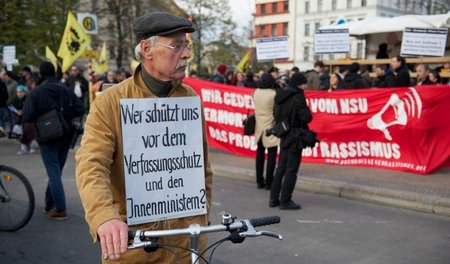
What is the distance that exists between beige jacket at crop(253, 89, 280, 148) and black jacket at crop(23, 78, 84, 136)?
2861 mm

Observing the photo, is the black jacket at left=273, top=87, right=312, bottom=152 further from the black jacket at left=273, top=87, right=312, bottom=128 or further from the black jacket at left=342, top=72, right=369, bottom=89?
the black jacket at left=342, top=72, right=369, bottom=89

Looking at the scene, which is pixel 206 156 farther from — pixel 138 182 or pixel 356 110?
pixel 356 110

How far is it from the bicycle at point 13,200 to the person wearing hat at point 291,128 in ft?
10.6

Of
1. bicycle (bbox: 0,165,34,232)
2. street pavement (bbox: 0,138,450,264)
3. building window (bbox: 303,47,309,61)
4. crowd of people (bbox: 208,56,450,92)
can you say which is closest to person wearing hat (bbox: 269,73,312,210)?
street pavement (bbox: 0,138,450,264)

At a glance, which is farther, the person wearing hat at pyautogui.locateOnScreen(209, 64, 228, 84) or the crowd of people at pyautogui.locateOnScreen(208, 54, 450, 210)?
the person wearing hat at pyautogui.locateOnScreen(209, 64, 228, 84)

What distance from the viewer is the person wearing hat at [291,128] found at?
659 centimetres

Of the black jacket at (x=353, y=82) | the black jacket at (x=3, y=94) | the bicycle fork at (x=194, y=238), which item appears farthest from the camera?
the black jacket at (x=3, y=94)

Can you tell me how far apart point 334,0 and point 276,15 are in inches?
524

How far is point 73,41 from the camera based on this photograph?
13.2 metres

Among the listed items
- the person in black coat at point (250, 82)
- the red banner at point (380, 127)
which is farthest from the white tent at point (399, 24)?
the red banner at point (380, 127)

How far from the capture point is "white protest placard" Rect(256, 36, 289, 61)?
11.8m

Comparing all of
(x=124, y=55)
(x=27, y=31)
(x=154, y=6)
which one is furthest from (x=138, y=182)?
(x=124, y=55)

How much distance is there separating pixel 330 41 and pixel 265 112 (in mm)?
4507

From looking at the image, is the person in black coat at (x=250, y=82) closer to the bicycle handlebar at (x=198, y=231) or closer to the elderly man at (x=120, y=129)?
the elderly man at (x=120, y=129)
